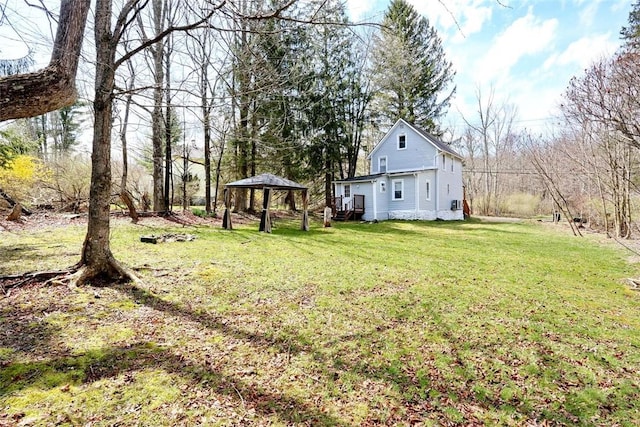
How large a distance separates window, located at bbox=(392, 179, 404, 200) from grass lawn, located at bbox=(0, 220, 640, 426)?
13.7 meters

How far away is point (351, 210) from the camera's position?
19.2 metres

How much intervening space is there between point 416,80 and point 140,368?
950 inches

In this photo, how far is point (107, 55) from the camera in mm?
4320

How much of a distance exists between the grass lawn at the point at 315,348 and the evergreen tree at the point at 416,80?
19.5 meters

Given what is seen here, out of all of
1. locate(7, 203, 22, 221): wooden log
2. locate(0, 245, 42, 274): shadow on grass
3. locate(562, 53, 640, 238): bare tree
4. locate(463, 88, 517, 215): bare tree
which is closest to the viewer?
locate(0, 245, 42, 274): shadow on grass

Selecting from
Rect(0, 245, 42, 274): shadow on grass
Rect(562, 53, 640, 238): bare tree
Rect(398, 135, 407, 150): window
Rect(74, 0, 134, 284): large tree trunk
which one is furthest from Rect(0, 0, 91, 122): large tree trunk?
Rect(398, 135, 407, 150): window

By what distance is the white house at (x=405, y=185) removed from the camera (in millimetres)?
18750

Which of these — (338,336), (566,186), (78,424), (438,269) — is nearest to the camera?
(78,424)

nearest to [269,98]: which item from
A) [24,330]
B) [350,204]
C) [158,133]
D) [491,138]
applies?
[158,133]

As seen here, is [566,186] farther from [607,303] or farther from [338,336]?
[338,336]

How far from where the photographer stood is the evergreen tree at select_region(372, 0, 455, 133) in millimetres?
22219

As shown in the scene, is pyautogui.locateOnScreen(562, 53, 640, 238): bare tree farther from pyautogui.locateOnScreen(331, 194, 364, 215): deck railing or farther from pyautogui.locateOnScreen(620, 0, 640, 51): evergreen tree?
pyautogui.locateOnScreen(620, 0, 640, 51): evergreen tree

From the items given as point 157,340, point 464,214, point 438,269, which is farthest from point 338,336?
point 464,214

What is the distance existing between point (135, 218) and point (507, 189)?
30068 mm
